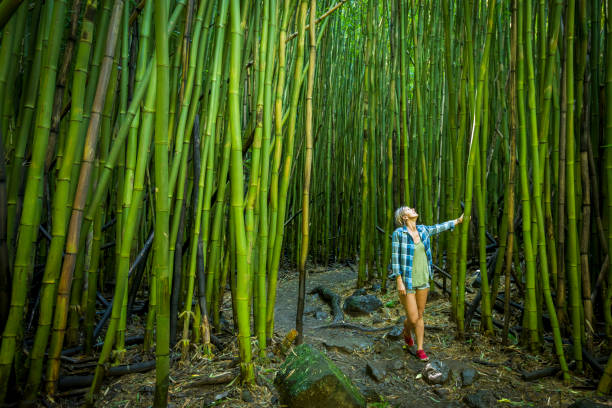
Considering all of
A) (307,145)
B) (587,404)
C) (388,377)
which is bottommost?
(388,377)

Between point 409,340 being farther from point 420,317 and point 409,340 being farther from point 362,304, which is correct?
point 362,304

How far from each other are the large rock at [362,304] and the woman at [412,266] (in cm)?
48

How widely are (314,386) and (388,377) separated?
1.83ft

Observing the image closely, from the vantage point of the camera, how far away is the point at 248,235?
131cm

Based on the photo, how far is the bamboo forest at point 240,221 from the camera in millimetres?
1037

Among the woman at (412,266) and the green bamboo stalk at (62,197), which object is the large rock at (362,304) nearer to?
the woman at (412,266)

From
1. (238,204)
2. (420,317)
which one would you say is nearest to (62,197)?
(238,204)

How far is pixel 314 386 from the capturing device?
1.13 meters

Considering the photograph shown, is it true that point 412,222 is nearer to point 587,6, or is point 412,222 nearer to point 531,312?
point 531,312

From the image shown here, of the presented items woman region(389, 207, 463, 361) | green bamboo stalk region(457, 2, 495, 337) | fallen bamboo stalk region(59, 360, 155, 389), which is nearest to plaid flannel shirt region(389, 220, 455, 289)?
woman region(389, 207, 463, 361)

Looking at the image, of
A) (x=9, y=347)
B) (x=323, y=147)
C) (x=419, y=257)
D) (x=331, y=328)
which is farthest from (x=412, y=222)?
(x=323, y=147)

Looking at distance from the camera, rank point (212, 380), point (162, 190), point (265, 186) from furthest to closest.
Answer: point (265, 186)
point (212, 380)
point (162, 190)

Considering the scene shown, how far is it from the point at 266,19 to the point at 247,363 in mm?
1116

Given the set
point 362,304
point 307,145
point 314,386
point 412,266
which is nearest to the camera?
point 314,386
